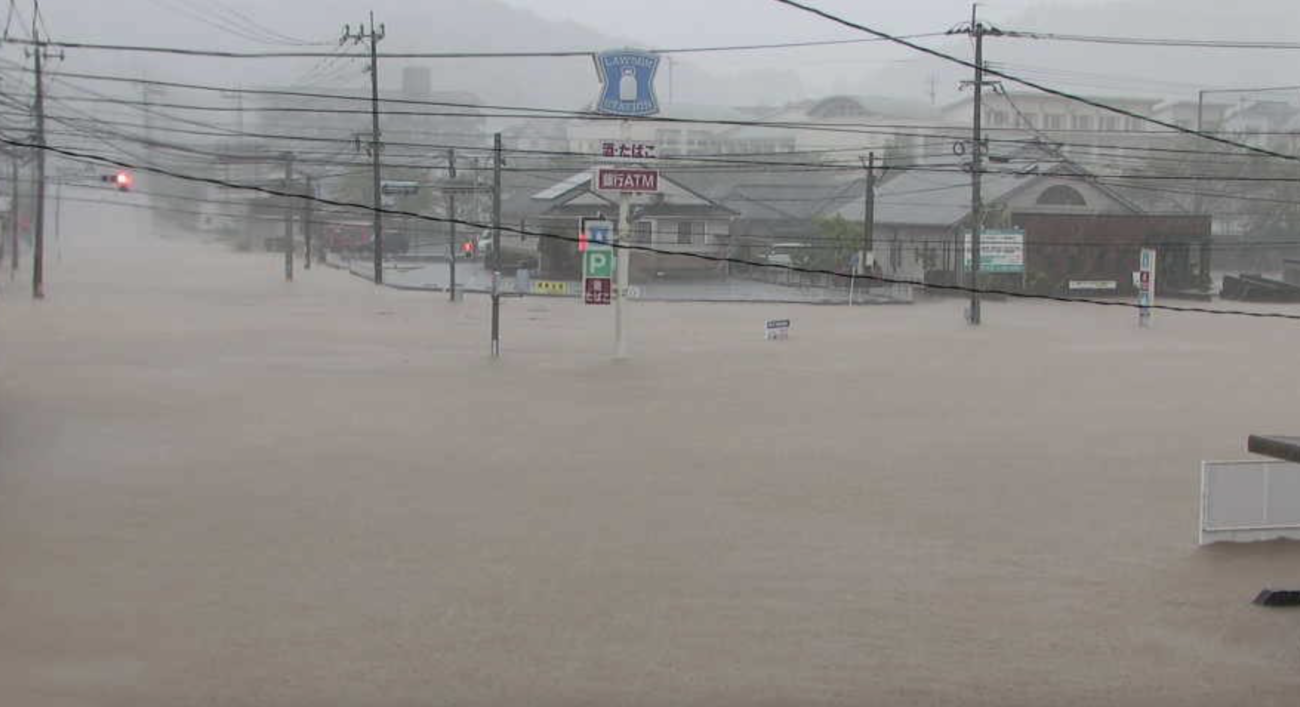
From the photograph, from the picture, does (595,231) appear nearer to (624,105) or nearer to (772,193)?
(624,105)

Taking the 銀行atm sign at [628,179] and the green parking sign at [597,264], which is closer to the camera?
the 銀行atm sign at [628,179]

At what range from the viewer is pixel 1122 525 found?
Answer: 12.6 meters

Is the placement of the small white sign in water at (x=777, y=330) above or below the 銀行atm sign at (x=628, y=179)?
below

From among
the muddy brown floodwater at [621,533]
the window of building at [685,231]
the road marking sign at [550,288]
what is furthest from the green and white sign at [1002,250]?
the muddy brown floodwater at [621,533]

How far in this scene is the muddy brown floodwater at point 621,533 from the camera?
8305 millimetres

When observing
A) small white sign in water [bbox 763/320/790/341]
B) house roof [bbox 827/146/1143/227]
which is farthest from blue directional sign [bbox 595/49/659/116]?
house roof [bbox 827/146/1143/227]

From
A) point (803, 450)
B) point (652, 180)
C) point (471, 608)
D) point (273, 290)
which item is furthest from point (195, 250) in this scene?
point (471, 608)

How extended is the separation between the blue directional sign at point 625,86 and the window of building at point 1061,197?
27057 millimetres

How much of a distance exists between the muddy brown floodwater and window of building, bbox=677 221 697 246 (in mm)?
27845

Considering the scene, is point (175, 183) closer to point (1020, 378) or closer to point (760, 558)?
point (1020, 378)

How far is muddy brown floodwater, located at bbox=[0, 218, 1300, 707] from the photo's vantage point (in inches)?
327

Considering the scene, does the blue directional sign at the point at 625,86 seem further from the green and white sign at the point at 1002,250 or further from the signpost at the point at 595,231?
the green and white sign at the point at 1002,250

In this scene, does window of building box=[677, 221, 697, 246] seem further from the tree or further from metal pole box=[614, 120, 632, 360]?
metal pole box=[614, 120, 632, 360]

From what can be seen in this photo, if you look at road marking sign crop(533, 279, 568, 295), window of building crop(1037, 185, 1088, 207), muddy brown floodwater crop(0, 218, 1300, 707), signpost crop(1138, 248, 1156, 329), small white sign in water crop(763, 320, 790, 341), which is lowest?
muddy brown floodwater crop(0, 218, 1300, 707)
